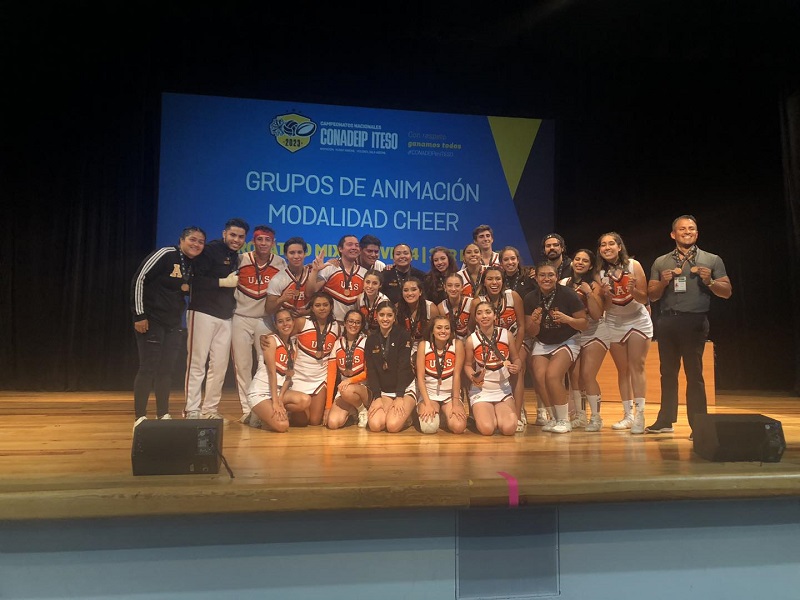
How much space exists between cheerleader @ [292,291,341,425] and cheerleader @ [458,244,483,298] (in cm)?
98

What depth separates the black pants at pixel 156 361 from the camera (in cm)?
372

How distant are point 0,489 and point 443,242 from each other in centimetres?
441

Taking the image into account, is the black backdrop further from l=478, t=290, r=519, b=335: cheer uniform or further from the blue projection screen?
l=478, t=290, r=519, b=335: cheer uniform

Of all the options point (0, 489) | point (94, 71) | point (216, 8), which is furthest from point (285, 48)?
point (0, 489)

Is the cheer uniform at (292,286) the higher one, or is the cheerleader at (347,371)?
the cheer uniform at (292,286)

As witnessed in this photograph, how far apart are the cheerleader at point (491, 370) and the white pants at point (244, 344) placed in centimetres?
153

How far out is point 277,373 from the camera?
3990mm

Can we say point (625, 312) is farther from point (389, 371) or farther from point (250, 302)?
point (250, 302)

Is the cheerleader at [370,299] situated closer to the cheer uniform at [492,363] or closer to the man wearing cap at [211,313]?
the cheer uniform at [492,363]

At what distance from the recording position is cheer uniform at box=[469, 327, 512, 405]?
3.90 m

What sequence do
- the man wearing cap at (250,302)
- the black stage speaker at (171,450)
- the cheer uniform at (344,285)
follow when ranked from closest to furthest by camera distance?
the black stage speaker at (171,450) < the man wearing cap at (250,302) < the cheer uniform at (344,285)

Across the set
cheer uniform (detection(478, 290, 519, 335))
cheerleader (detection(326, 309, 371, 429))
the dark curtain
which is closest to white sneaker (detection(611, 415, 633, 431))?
cheer uniform (detection(478, 290, 519, 335))

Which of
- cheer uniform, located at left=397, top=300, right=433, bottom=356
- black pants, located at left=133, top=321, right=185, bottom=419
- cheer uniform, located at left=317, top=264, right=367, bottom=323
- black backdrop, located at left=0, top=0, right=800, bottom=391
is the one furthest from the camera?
black backdrop, located at left=0, top=0, right=800, bottom=391

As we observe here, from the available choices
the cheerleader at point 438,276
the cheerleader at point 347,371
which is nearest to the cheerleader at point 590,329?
the cheerleader at point 438,276
